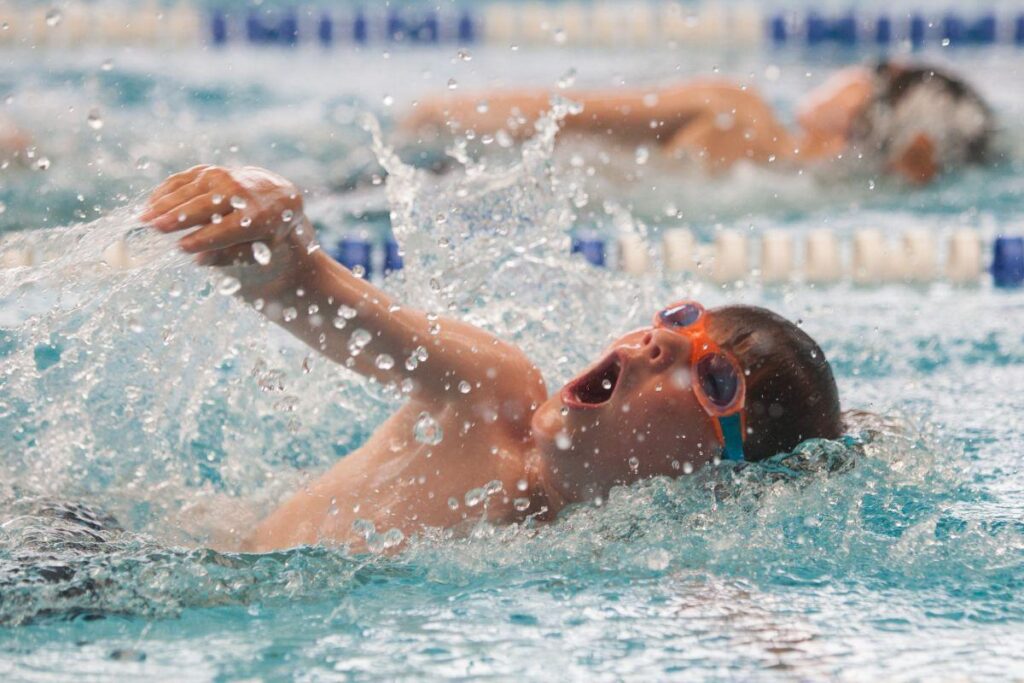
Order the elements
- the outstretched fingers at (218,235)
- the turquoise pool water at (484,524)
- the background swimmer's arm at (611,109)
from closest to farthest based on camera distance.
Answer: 1. the turquoise pool water at (484,524)
2. the outstretched fingers at (218,235)
3. the background swimmer's arm at (611,109)

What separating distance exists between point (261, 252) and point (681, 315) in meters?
0.59

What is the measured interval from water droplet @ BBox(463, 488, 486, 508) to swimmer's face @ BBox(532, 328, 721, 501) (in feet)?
0.39

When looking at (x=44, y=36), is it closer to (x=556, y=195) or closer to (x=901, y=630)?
(x=556, y=195)

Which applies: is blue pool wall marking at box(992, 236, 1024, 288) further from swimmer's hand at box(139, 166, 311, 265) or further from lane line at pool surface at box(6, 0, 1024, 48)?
lane line at pool surface at box(6, 0, 1024, 48)

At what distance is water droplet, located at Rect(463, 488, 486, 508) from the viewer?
1.97m

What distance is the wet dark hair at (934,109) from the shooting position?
480 centimetres

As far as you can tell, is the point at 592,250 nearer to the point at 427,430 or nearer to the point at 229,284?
the point at 427,430

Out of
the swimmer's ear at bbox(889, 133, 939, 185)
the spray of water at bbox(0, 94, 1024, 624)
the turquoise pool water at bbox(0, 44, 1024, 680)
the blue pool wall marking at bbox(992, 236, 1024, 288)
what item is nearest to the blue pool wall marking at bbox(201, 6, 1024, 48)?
the swimmer's ear at bbox(889, 133, 939, 185)

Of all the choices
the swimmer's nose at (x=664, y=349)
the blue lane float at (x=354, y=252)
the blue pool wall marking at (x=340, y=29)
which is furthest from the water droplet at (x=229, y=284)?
the blue pool wall marking at (x=340, y=29)

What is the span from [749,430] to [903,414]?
713 millimetres

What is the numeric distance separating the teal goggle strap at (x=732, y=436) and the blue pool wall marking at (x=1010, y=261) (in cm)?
235

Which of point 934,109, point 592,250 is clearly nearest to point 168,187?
point 592,250

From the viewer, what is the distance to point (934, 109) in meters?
4.82

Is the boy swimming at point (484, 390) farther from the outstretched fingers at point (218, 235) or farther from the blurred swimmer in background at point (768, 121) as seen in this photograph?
the blurred swimmer in background at point (768, 121)
